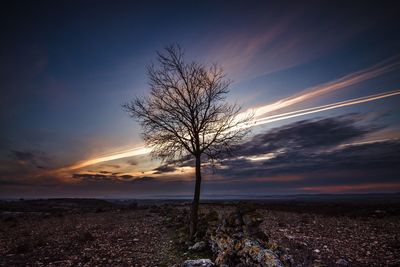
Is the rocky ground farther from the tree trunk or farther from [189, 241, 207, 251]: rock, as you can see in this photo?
the tree trunk

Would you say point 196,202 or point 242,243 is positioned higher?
point 196,202

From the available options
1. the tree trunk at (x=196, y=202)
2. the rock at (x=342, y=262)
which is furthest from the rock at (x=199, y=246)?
the rock at (x=342, y=262)

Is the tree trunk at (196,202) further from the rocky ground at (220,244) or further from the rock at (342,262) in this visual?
the rock at (342,262)

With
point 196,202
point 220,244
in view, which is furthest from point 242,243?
point 196,202

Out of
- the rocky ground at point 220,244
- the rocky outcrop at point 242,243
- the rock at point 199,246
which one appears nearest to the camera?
the rocky outcrop at point 242,243

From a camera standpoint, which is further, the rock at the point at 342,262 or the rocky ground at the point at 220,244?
the rocky ground at the point at 220,244

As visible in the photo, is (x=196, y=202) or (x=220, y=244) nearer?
(x=220, y=244)

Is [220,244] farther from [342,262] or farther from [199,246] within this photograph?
[342,262]

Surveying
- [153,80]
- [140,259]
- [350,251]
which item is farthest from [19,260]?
[350,251]

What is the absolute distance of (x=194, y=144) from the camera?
20422 mm

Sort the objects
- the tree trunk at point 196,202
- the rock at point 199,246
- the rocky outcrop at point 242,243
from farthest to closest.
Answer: the tree trunk at point 196,202 < the rock at point 199,246 < the rocky outcrop at point 242,243

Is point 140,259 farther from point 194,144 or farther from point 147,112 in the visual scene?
Result: point 147,112

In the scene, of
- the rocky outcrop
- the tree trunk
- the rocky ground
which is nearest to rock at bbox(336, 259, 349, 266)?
the rocky ground

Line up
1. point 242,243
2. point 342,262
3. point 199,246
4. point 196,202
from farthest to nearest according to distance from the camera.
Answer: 1. point 196,202
2. point 199,246
3. point 342,262
4. point 242,243
